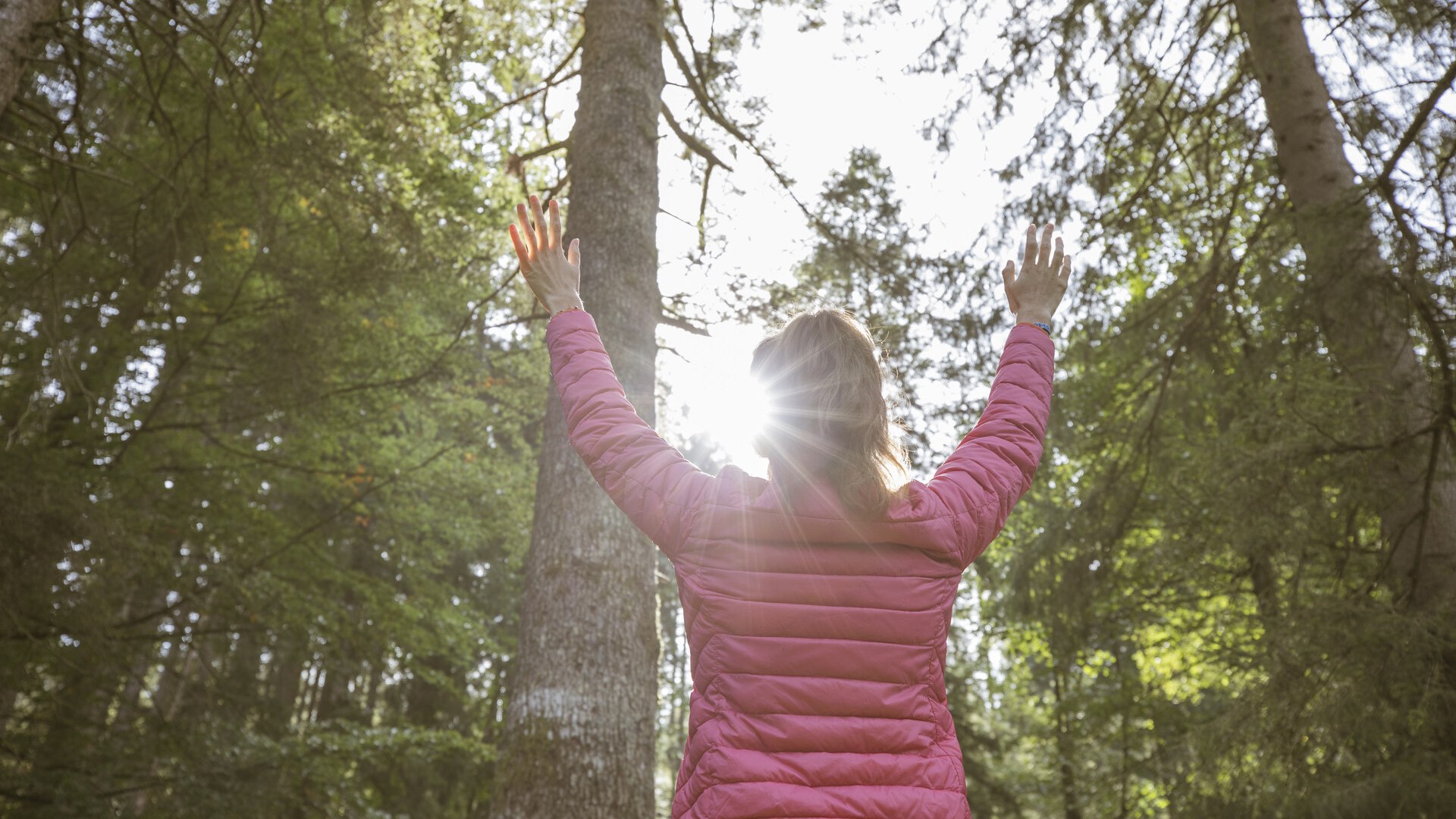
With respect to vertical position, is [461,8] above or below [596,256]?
above

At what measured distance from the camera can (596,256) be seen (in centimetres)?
486

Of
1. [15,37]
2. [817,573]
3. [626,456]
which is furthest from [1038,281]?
[15,37]

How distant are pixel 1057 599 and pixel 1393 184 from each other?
4.55 meters

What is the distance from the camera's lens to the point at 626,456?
175 centimetres

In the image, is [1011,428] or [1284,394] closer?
[1011,428]

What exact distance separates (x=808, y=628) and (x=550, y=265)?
3.23 feet

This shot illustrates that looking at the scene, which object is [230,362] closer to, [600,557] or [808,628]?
[600,557]

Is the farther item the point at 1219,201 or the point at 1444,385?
the point at 1219,201

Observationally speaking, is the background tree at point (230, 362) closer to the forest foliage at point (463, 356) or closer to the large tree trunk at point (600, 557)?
the forest foliage at point (463, 356)

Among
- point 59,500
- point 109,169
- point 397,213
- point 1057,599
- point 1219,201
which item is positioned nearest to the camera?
point 59,500

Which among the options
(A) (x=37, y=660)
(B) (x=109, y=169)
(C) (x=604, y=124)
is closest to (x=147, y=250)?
(B) (x=109, y=169)

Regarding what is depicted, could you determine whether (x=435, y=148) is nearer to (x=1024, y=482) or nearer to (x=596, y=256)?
(x=596, y=256)

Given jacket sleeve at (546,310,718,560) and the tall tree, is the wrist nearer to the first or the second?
jacket sleeve at (546,310,718,560)

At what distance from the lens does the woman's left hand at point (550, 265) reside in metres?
2.07
